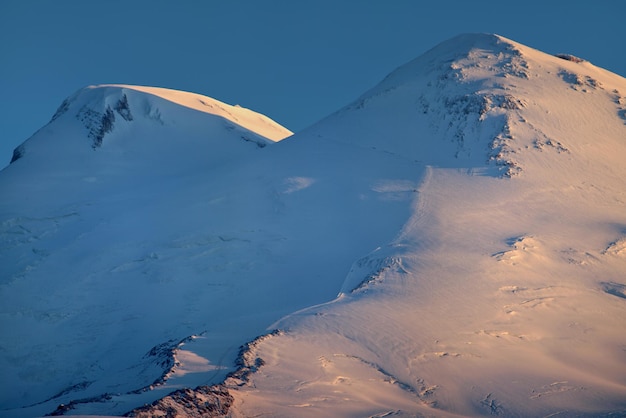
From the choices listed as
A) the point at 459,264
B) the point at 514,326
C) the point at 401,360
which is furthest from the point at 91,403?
the point at 459,264

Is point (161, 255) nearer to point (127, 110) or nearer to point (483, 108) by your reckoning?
point (483, 108)

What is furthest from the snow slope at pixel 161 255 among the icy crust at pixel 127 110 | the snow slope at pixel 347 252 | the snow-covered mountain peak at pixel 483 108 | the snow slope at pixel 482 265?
the icy crust at pixel 127 110

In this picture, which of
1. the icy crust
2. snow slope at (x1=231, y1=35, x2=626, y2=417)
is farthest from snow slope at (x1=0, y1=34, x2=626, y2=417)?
the icy crust

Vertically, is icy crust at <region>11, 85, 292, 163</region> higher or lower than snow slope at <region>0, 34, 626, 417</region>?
higher

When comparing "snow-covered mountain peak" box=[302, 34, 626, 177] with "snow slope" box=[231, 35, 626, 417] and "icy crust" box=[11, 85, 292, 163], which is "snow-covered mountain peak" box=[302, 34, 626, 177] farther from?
"icy crust" box=[11, 85, 292, 163]

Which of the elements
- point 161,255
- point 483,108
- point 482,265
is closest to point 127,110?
point 161,255

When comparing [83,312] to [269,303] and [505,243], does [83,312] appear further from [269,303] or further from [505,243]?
[505,243]
